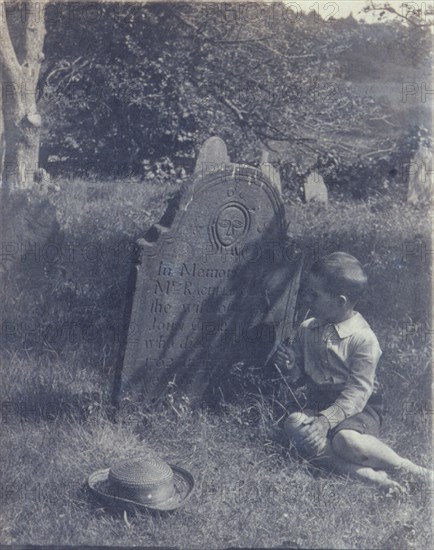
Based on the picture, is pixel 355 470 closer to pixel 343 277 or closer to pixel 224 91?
pixel 343 277

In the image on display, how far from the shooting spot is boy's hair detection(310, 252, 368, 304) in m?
3.93

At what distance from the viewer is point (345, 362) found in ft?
12.7

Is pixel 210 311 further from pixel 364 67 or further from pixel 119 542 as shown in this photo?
pixel 364 67

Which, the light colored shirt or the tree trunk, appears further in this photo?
the tree trunk

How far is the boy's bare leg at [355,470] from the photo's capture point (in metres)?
3.56

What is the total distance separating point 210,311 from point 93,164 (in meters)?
3.46

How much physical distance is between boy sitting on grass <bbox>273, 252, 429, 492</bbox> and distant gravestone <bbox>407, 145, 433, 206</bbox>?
2.30 metres

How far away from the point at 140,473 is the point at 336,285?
178cm

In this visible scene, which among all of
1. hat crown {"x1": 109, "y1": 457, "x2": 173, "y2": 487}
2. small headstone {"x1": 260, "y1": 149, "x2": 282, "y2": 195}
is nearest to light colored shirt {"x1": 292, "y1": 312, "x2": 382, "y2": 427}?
hat crown {"x1": 109, "y1": 457, "x2": 173, "y2": 487}

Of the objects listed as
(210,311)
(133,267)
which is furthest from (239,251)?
(133,267)

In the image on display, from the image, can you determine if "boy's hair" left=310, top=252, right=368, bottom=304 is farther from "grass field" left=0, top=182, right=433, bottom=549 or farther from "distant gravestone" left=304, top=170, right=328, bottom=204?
"distant gravestone" left=304, top=170, right=328, bottom=204

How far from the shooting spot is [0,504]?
133 inches

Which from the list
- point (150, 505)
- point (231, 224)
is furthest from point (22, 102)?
point (150, 505)

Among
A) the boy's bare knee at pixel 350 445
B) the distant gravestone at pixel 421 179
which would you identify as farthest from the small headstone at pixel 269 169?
the boy's bare knee at pixel 350 445
